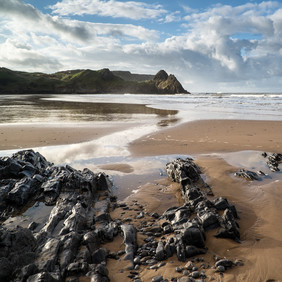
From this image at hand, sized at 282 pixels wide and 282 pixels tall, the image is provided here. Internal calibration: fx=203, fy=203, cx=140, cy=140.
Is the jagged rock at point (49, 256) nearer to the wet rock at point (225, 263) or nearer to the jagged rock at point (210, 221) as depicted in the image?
the wet rock at point (225, 263)

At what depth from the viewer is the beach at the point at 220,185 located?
4.81 m

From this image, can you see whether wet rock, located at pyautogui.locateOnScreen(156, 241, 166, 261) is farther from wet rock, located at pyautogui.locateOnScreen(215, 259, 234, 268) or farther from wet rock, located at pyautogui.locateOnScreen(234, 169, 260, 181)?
wet rock, located at pyautogui.locateOnScreen(234, 169, 260, 181)

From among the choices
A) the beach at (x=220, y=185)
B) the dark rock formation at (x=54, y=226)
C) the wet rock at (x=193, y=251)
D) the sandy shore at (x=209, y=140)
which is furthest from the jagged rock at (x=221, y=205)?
the sandy shore at (x=209, y=140)

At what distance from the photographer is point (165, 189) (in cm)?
903

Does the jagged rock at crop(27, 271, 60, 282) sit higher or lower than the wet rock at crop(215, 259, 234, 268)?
higher

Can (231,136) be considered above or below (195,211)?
above

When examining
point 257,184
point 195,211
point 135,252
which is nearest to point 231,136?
point 257,184

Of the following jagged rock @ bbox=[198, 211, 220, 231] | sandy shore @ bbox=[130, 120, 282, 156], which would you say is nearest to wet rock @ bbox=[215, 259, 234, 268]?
jagged rock @ bbox=[198, 211, 220, 231]

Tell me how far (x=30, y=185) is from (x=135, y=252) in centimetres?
564

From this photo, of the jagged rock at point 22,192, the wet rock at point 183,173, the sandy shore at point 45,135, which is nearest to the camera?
the jagged rock at point 22,192

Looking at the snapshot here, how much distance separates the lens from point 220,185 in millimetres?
9266

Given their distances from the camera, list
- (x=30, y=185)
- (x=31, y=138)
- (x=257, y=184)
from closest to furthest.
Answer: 1. (x=30, y=185)
2. (x=257, y=184)
3. (x=31, y=138)

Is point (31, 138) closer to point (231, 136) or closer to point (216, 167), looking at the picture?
point (216, 167)

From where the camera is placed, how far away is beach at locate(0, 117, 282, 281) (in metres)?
4.81
